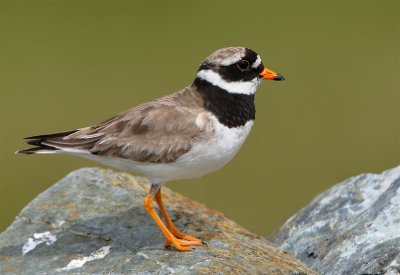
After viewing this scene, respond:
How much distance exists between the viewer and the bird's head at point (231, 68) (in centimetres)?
880

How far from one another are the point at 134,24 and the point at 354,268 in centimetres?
1958

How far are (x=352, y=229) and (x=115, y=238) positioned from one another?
257 centimetres

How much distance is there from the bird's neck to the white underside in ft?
0.30

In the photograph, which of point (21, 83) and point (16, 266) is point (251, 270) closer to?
point (16, 266)

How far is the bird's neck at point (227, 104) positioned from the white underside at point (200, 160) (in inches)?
3.6

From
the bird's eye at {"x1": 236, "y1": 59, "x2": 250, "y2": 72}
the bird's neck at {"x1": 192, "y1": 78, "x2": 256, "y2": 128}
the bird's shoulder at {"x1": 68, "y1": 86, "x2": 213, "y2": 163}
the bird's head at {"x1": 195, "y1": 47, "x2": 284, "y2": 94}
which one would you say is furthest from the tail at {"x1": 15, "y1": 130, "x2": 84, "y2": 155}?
the bird's eye at {"x1": 236, "y1": 59, "x2": 250, "y2": 72}

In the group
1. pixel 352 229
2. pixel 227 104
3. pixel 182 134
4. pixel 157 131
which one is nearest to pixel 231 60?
pixel 227 104

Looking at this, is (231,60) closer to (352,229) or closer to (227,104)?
(227,104)

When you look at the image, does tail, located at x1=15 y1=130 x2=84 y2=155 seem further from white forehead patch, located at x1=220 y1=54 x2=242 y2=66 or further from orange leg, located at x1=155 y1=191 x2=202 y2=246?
white forehead patch, located at x1=220 y1=54 x2=242 y2=66

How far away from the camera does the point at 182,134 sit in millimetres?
8406

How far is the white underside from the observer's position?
27.3 ft

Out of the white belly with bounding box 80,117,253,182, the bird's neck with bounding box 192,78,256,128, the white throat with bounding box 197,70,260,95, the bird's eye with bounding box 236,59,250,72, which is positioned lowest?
the white belly with bounding box 80,117,253,182

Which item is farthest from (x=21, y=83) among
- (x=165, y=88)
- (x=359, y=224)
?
(x=359, y=224)

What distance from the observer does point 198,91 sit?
29.1 feet
